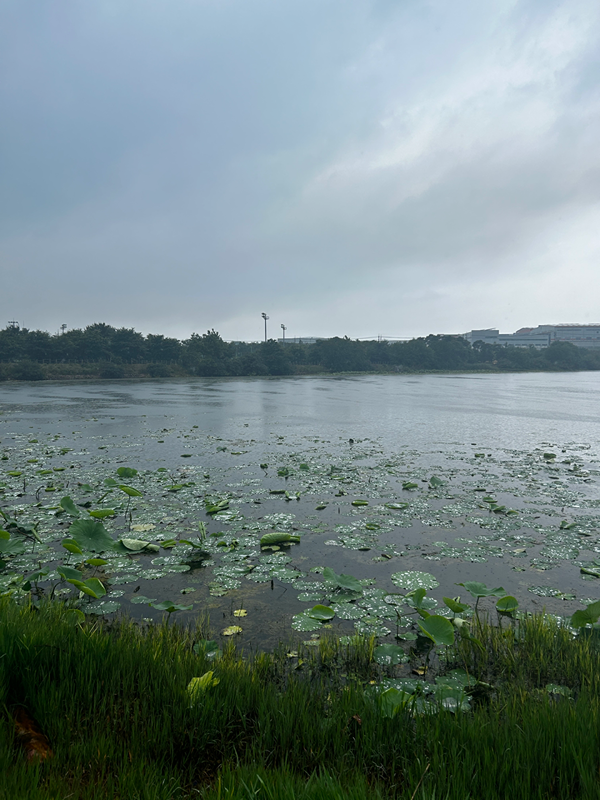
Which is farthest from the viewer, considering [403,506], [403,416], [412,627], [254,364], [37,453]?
[254,364]

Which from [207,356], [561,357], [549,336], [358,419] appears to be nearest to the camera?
[358,419]

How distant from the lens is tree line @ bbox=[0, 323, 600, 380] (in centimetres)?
5409

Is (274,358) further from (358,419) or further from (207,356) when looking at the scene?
(358,419)

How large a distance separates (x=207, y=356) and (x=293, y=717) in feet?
209

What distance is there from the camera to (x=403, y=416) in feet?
56.9

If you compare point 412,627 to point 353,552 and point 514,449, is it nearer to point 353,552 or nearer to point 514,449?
point 353,552

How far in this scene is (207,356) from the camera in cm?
6394

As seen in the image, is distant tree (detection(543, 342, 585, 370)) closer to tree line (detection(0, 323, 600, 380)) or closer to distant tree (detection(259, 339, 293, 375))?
tree line (detection(0, 323, 600, 380))

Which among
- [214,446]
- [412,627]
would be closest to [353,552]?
[412,627]

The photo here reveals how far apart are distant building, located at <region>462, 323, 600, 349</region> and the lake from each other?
137429mm

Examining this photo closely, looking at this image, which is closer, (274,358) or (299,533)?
(299,533)

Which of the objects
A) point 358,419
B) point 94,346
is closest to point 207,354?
point 94,346

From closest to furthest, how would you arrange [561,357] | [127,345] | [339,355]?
[127,345], [339,355], [561,357]

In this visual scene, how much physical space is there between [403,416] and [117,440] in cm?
1023
